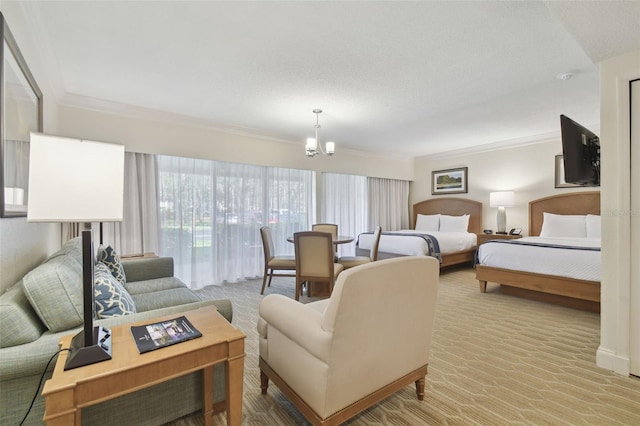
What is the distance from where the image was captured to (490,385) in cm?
191

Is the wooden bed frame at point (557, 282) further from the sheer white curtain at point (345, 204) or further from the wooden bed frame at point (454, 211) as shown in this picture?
the sheer white curtain at point (345, 204)

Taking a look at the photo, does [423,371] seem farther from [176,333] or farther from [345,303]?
[176,333]

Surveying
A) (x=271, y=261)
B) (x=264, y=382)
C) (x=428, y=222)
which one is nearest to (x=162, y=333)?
(x=264, y=382)

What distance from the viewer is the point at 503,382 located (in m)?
1.94

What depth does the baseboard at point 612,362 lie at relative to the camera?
6.57ft

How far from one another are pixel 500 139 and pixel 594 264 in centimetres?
306

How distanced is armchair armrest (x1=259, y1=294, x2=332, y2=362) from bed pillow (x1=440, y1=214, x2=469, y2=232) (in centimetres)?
535

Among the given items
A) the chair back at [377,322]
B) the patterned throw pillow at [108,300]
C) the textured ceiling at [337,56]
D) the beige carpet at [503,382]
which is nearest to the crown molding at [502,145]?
the textured ceiling at [337,56]

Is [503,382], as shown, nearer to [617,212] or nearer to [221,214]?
[617,212]

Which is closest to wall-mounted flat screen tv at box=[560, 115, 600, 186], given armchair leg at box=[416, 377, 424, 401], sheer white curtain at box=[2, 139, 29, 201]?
armchair leg at box=[416, 377, 424, 401]

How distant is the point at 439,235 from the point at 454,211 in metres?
1.31

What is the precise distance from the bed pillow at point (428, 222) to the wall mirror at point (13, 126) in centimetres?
637

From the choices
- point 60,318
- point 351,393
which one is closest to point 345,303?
point 351,393

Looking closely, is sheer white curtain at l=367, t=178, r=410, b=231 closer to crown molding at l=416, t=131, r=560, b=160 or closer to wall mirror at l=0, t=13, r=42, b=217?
crown molding at l=416, t=131, r=560, b=160
